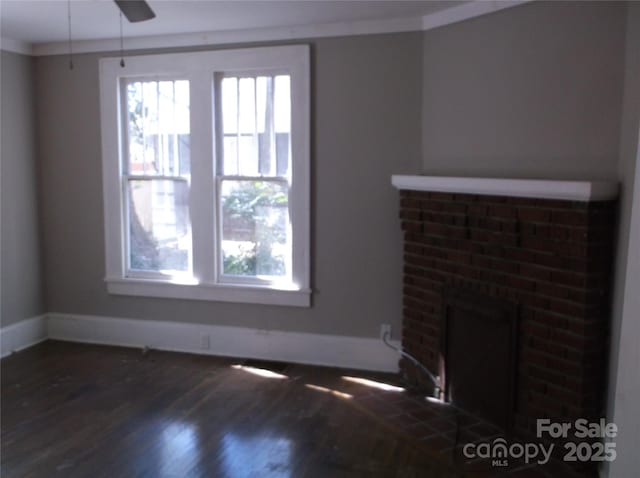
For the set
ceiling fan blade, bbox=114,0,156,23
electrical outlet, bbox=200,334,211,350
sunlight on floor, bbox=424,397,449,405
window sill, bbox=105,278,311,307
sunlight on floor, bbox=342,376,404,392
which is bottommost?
sunlight on floor, bbox=424,397,449,405

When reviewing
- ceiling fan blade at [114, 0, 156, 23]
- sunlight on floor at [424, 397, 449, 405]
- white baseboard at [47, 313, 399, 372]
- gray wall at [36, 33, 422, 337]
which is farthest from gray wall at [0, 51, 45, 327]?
sunlight on floor at [424, 397, 449, 405]

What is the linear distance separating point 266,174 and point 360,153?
746 mm

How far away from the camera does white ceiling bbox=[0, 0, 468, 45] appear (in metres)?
3.52

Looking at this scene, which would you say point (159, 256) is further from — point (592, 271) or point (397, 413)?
point (592, 271)

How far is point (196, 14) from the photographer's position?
3746mm

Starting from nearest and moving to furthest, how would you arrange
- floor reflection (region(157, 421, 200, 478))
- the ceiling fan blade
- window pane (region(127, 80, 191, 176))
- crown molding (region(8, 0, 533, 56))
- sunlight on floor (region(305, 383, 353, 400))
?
the ceiling fan blade → floor reflection (region(157, 421, 200, 478)) → crown molding (region(8, 0, 533, 56)) → sunlight on floor (region(305, 383, 353, 400)) → window pane (region(127, 80, 191, 176))

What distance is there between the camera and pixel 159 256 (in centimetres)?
466

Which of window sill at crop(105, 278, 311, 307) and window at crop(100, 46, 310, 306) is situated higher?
window at crop(100, 46, 310, 306)

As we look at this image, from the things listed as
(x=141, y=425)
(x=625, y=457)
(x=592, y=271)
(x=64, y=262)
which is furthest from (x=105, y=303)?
(x=625, y=457)

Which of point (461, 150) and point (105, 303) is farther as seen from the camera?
point (105, 303)

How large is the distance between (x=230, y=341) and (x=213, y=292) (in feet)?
1.35

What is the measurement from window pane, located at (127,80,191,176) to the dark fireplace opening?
2354mm

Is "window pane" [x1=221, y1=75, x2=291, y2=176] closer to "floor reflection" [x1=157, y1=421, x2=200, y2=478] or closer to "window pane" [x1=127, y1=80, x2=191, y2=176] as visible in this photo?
"window pane" [x1=127, y1=80, x2=191, y2=176]

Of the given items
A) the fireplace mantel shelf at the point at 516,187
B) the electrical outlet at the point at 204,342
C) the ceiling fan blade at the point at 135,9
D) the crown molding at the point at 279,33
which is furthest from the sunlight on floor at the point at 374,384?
the ceiling fan blade at the point at 135,9
